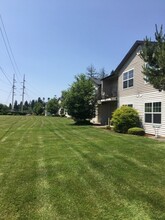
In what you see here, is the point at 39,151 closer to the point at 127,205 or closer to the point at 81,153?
the point at 81,153

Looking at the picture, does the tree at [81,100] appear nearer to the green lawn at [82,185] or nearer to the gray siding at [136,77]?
the gray siding at [136,77]

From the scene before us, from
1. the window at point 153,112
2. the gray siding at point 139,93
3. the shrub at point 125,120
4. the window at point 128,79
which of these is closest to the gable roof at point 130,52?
the gray siding at point 139,93

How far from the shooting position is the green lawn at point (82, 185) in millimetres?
4469

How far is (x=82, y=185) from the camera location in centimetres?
583

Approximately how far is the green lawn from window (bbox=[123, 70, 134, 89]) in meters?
11.8

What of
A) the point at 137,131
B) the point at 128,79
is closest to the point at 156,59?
the point at 137,131

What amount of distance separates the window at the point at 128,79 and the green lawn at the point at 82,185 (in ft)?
38.7

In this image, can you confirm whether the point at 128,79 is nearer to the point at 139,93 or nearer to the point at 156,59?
the point at 139,93

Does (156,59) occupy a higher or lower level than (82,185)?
higher

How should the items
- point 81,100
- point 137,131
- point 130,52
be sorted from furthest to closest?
point 81,100 → point 130,52 → point 137,131

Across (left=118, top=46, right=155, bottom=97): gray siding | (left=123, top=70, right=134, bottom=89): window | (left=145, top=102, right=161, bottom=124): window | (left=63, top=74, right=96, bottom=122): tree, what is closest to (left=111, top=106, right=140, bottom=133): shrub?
(left=145, top=102, right=161, bottom=124): window

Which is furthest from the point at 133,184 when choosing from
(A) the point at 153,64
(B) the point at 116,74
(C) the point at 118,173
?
(B) the point at 116,74

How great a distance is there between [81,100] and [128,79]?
7872mm

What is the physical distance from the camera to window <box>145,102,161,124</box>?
16.2 meters
